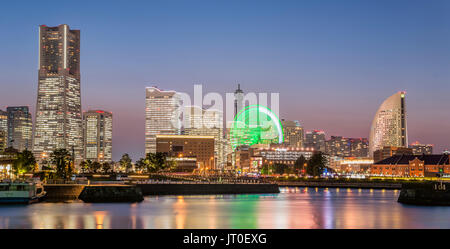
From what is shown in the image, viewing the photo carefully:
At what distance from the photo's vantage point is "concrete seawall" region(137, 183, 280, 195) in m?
136

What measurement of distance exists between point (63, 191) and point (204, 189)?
37671mm

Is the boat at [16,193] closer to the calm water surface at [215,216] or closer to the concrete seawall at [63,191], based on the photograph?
the calm water surface at [215,216]

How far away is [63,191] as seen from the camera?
124625 mm

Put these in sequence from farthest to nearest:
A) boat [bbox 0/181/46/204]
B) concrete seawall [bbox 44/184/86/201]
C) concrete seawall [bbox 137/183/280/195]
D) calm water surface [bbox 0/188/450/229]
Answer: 1. concrete seawall [bbox 137/183/280/195]
2. concrete seawall [bbox 44/184/86/201]
3. boat [bbox 0/181/46/204]
4. calm water surface [bbox 0/188/450/229]

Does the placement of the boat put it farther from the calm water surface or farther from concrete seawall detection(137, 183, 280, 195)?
concrete seawall detection(137, 183, 280, 195)

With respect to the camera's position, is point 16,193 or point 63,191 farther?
point 63,191

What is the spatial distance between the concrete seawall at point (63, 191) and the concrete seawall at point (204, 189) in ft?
52.4

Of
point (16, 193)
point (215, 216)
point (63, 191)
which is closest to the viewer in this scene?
point (215, 216)

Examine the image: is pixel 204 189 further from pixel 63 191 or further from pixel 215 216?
pixel 215 216

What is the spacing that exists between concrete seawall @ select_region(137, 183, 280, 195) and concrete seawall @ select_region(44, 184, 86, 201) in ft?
52.4

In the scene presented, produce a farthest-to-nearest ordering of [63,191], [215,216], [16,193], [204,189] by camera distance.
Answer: [204,189]
[63,191]
[16,193]
[215,216]

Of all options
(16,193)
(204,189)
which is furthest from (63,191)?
(204,189)

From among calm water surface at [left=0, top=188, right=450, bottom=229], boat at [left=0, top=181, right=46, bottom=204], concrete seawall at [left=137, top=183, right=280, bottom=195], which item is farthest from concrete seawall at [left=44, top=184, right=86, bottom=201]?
calm water surface at [left=0, top=188, right=450, bottom=229]
